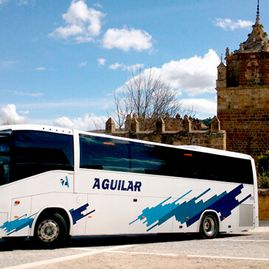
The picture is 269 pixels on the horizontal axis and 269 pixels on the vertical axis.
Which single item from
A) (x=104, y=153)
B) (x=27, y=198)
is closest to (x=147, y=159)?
(x=104, y=153)

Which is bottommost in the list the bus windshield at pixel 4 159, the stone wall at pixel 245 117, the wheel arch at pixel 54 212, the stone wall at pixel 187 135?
the wheel arch at pixel 54 212

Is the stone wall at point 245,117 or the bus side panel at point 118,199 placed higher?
the stone wall at point 245,117

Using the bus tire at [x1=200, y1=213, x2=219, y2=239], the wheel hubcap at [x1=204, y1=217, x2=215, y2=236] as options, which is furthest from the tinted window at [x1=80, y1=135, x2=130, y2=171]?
the wheel hubcap at [x1=204, y1=217, x2=215, y2=236]

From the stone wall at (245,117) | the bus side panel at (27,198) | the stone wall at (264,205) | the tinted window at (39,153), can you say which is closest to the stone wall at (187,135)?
the stone wall at (264,205)

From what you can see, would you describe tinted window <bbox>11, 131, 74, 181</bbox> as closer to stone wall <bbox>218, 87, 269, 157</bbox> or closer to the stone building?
the stone building

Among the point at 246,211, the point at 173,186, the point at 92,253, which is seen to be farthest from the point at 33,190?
the point at 246,211

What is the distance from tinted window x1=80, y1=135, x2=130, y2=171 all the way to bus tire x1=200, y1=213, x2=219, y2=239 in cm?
390

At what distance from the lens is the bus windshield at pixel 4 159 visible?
42.1 ft

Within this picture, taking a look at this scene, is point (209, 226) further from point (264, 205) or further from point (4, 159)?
point (264, 205)

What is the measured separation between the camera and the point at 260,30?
4097 centimetres

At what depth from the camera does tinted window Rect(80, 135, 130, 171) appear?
1410 cm

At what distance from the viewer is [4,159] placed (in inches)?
508

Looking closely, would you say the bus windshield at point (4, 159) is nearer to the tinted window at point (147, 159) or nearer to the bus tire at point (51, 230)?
the bus tire at point (51, 230)

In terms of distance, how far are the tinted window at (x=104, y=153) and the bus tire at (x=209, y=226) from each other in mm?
3896
